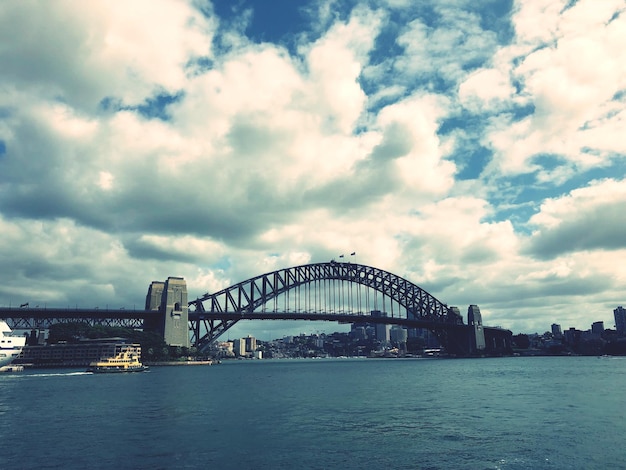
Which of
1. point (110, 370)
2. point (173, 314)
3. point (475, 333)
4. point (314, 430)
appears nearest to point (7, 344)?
point (110, 370)

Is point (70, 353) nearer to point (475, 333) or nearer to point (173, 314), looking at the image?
point (173, 314)

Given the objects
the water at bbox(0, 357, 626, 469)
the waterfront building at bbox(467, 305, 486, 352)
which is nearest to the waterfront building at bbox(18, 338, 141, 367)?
the water at bbox(0, 357, 626, 469)

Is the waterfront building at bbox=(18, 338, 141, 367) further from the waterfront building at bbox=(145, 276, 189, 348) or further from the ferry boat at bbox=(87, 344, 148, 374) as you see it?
the waterfront building at bbox=(145, 276, 189, 348)

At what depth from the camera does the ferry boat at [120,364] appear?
3836 inches

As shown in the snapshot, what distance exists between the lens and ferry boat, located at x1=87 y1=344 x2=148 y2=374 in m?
97.4

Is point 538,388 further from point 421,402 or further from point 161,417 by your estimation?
point 161,417

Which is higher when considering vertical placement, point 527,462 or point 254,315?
point 254,315

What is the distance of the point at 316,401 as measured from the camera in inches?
1895

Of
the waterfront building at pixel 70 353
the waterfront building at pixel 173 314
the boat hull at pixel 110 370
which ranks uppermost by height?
the waterfront building at pixel 173 314

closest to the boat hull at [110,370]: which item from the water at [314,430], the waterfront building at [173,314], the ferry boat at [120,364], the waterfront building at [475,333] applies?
the ferry boat at [120,364]

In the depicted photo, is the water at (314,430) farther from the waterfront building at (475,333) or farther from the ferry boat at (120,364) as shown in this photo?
the waterfront building at (475,333)

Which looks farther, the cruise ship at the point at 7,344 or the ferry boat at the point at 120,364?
the ferry boat at the point at 120,364

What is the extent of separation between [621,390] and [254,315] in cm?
11040

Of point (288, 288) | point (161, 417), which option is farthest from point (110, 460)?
point (288, 288)
